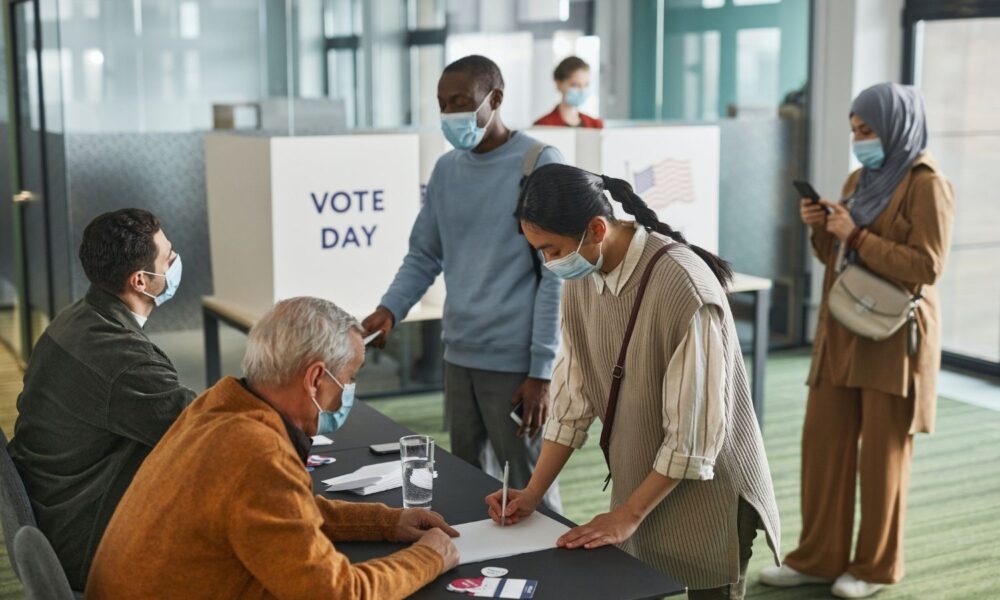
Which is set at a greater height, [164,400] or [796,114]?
[796,114]

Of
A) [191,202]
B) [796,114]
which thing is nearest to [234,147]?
[191,202]

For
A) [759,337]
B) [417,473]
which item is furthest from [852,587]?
[759,337]

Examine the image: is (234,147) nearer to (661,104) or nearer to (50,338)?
(50,338)

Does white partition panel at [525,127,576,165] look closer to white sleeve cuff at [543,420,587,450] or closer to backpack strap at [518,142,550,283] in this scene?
backpack strap at [518,142,550,283]

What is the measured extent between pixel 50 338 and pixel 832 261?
2.29m

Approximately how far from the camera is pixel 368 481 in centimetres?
248

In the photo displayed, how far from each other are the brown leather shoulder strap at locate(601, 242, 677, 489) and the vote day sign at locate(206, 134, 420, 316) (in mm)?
2399

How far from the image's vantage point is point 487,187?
3166 millimetres

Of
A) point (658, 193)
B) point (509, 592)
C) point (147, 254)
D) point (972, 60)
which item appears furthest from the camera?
point (972, 60)

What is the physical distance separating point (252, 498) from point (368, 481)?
790 millimetres

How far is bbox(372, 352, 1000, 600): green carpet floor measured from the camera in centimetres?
373

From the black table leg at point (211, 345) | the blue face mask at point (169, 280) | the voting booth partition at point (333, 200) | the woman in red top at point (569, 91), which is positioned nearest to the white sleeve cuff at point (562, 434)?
the blue face mask at point (169, 280)

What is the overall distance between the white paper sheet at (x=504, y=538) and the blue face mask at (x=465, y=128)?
3.99 feet

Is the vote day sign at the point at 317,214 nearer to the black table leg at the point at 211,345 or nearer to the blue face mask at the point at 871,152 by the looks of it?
the black table leg at the point at 211,345
